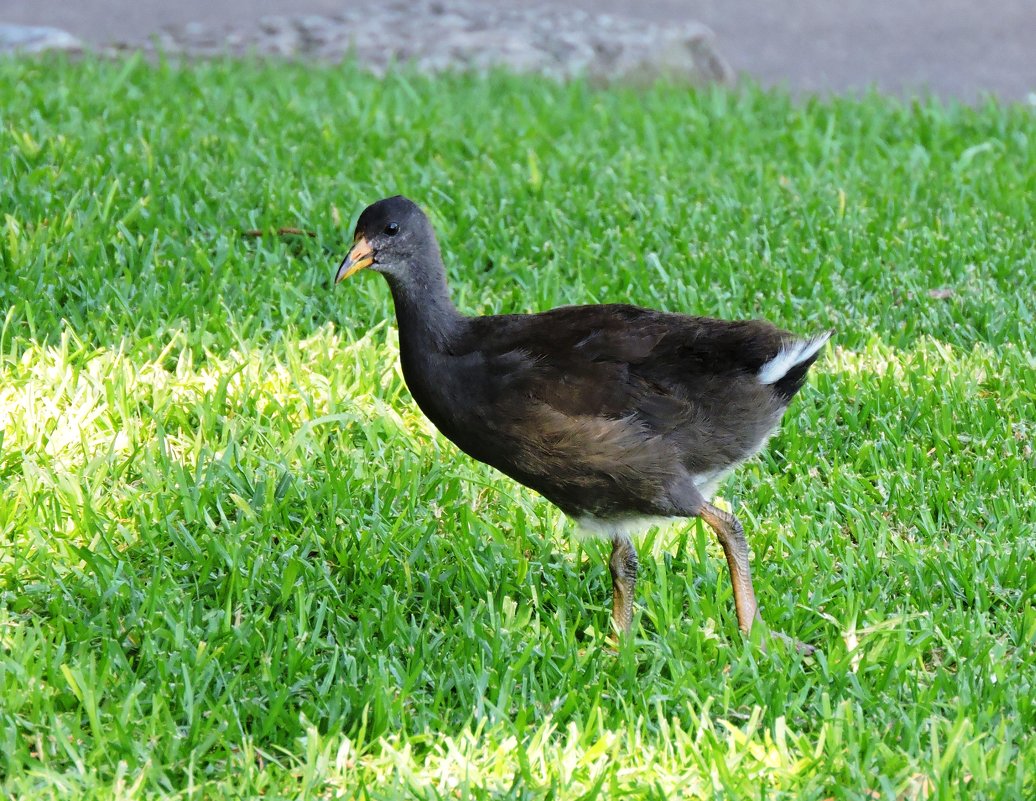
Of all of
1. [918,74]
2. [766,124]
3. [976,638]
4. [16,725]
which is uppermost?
[918,74]

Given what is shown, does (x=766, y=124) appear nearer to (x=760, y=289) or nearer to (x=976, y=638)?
(x=760, y=289)

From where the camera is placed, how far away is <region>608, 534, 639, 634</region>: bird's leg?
417cm

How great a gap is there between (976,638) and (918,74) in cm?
820

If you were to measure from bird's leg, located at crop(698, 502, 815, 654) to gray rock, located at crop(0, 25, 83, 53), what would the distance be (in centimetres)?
693

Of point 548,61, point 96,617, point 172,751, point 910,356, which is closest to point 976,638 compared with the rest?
point 910,356

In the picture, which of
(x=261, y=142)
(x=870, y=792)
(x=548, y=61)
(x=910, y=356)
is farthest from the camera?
(x=548, y=61)

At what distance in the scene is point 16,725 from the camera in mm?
3496

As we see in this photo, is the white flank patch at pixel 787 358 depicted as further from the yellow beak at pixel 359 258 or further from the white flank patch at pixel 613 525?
the yellow beak at pixel 359 258

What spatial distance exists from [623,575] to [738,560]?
355mm

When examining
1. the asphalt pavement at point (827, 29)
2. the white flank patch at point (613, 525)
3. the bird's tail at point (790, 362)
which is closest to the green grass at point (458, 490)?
the white flank patch at point (613, 525)

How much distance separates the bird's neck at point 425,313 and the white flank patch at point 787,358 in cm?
92

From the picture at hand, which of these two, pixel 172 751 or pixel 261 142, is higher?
pixel 261 142

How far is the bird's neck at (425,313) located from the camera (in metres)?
4.11

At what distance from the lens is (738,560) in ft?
13.4
